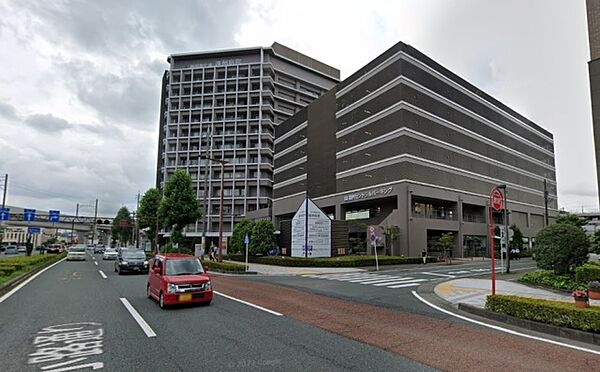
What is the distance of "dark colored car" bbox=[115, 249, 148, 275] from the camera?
22.1m

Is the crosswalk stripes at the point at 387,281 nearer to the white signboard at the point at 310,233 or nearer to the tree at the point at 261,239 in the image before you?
the white signboard at the point at 310,233

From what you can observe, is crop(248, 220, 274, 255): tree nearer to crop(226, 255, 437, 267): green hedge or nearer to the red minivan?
crop(226, 255, 437, 267): green hedge

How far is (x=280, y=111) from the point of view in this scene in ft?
251

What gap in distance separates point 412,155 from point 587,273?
28329 millimetres

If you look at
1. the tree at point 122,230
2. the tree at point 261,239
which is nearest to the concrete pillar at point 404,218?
the tree at point 261,239

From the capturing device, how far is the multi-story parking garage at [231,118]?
235 feet

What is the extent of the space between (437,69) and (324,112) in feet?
52.6

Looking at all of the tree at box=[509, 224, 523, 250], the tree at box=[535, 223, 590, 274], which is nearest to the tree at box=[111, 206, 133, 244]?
the tree at box=[509, 224, 523, 250]


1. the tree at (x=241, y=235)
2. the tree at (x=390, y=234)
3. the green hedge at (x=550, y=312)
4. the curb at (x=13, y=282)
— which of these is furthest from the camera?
the tree at (x=241, y=235)

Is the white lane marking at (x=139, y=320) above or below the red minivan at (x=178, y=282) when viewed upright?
below

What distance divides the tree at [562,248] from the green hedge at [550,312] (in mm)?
8009

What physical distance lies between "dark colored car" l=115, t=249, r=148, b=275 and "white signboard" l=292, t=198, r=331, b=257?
13.6 metres

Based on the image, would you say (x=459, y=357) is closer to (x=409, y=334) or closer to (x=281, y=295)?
(x=409, y=334)

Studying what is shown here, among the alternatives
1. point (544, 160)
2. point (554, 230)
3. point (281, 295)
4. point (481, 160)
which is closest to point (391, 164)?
point (481, 160)
